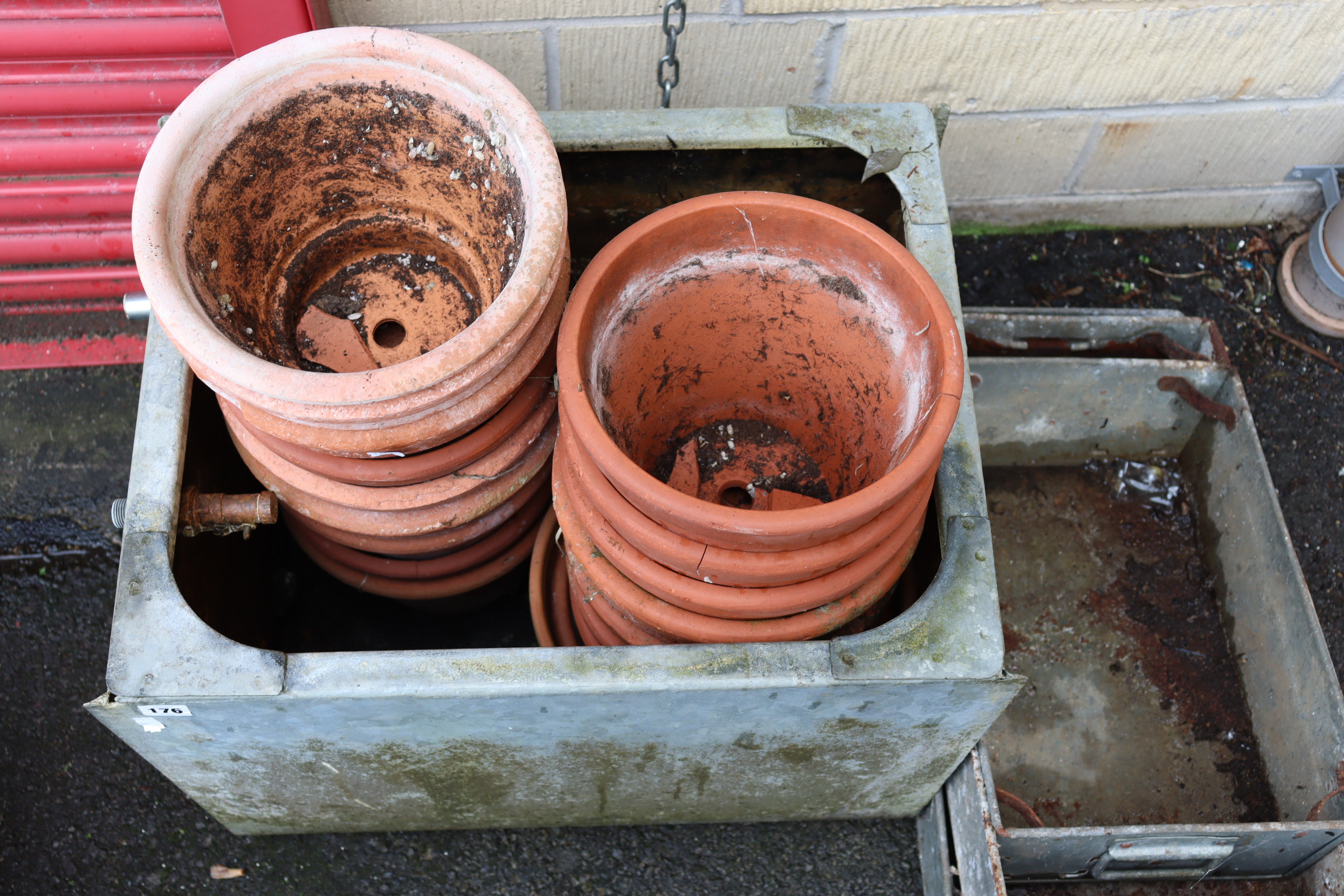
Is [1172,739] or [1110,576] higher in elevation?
[1110,576]

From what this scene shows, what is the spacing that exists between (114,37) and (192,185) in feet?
3.53

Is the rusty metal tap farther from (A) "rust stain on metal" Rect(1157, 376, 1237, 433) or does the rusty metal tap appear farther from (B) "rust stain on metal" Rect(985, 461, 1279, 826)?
(A) "rust stain on metal" Rect(1157, 376, 1237, 433)

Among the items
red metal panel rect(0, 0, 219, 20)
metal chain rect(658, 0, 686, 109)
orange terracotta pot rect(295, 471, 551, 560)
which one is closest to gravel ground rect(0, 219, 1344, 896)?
orange terracotta pot rect(295, 471, 551, 560)

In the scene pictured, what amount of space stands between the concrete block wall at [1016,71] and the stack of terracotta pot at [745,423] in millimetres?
1101

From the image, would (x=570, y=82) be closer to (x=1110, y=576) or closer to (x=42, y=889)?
(x=1110, y=576)

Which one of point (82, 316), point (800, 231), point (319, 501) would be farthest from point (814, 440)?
point (82, 316)

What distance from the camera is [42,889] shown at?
2.45m

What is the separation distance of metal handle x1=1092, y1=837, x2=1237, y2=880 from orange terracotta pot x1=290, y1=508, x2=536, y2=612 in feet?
5.12

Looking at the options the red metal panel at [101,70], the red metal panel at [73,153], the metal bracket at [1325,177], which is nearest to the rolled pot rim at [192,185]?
the red metal panel at [101,70]

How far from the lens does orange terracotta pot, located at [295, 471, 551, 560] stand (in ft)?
7.18

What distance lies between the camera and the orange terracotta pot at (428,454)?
77.3 inches

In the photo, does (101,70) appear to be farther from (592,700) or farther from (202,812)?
(592,700)

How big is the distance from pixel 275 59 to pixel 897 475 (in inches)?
57.4

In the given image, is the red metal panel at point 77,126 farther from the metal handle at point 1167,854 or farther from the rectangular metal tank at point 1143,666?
the metal handle at point 1167,854
